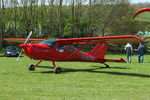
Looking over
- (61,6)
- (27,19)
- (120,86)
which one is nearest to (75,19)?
(61,6)

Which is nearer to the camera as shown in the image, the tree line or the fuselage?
the fuselage

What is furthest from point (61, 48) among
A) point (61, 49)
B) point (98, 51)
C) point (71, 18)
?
point (71, 18)

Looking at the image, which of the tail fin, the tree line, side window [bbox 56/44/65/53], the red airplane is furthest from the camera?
the tree line

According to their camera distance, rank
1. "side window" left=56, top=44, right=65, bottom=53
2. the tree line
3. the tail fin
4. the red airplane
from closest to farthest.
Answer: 1. the red airplane
2. "side window" left=56, top=44, right=65, bottom=53
3. the tail fin
4. the tree line

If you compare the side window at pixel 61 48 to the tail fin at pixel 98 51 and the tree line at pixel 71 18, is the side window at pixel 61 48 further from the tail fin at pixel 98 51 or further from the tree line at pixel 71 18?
the tree line at pixel 71 18

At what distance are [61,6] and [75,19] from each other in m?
4.48

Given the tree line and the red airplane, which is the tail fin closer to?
the red airplane

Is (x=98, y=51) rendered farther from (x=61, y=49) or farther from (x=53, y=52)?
(x=53, y=52)

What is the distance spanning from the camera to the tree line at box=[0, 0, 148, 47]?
175 ft

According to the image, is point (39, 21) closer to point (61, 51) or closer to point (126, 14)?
point (126, 14)

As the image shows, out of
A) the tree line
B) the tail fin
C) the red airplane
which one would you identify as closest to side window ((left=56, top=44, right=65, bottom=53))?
the red airplane

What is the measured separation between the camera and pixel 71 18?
55.6 m

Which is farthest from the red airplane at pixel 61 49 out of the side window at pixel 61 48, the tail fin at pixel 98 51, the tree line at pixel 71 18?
the tree line at pixel 71 18

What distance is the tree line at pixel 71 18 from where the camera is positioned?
53469mm
